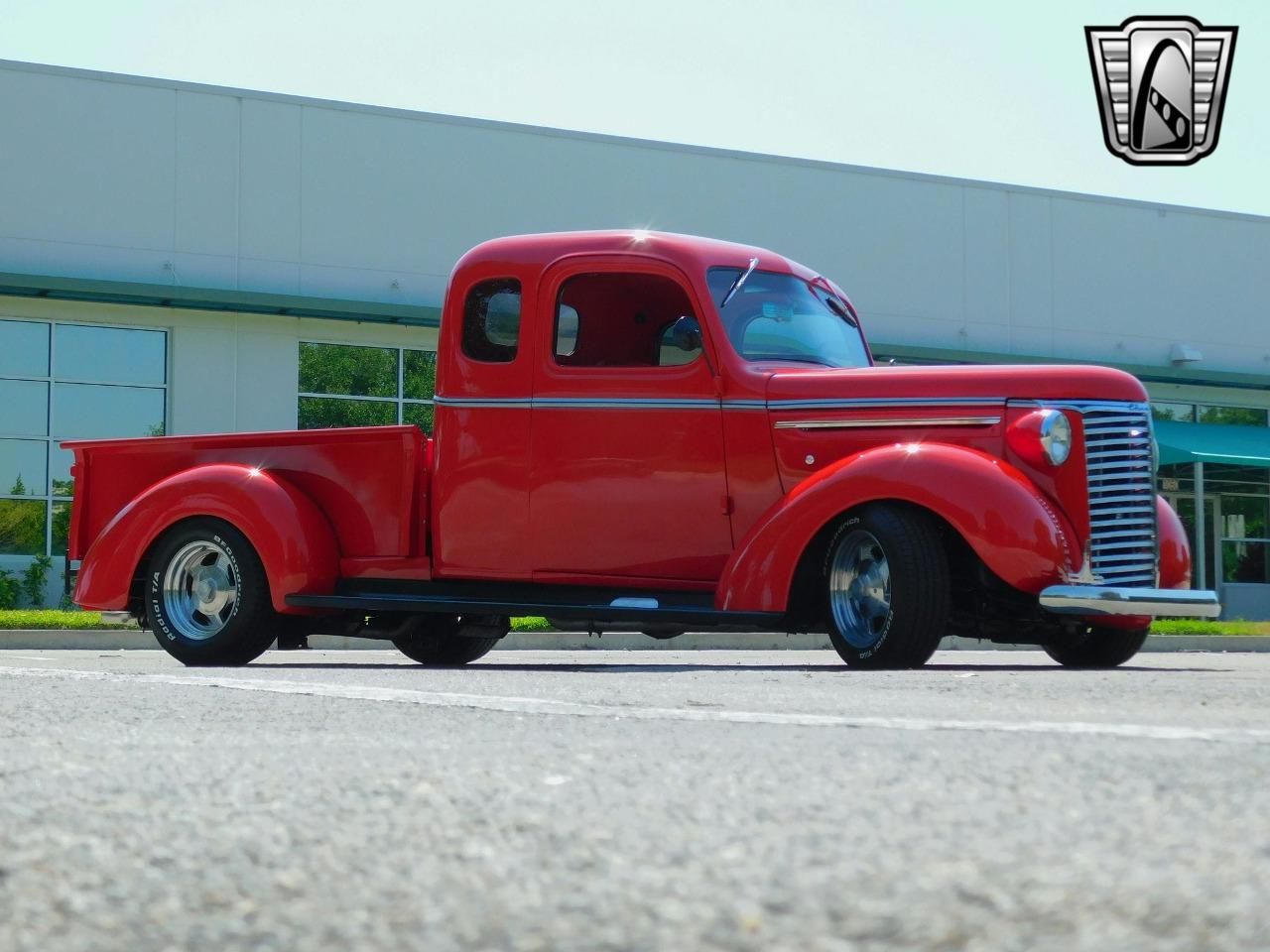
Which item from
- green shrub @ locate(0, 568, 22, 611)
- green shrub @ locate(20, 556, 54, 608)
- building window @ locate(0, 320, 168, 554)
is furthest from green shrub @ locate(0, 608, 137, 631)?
building window @ locate(0, 320, 168, 554)

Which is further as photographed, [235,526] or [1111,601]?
[235,526]

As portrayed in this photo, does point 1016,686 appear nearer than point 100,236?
Yes

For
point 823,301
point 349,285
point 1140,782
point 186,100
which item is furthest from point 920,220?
point 1140,782

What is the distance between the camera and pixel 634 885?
213cm

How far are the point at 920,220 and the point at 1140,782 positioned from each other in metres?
26.9

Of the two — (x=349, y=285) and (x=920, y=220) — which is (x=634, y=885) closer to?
(x=349, y=285)

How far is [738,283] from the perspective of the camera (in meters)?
8.77

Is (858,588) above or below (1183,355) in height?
below

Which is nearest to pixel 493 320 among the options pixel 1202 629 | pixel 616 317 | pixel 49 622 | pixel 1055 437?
pixel 616 317

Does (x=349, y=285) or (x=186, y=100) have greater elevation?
(x=186, y=100)

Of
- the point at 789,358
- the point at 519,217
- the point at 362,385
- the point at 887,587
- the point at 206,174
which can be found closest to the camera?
the point at 887,587

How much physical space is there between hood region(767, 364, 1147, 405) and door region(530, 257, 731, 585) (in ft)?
1.53

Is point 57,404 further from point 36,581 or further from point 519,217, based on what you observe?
point 519,217

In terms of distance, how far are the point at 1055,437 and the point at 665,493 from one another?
187 cm
